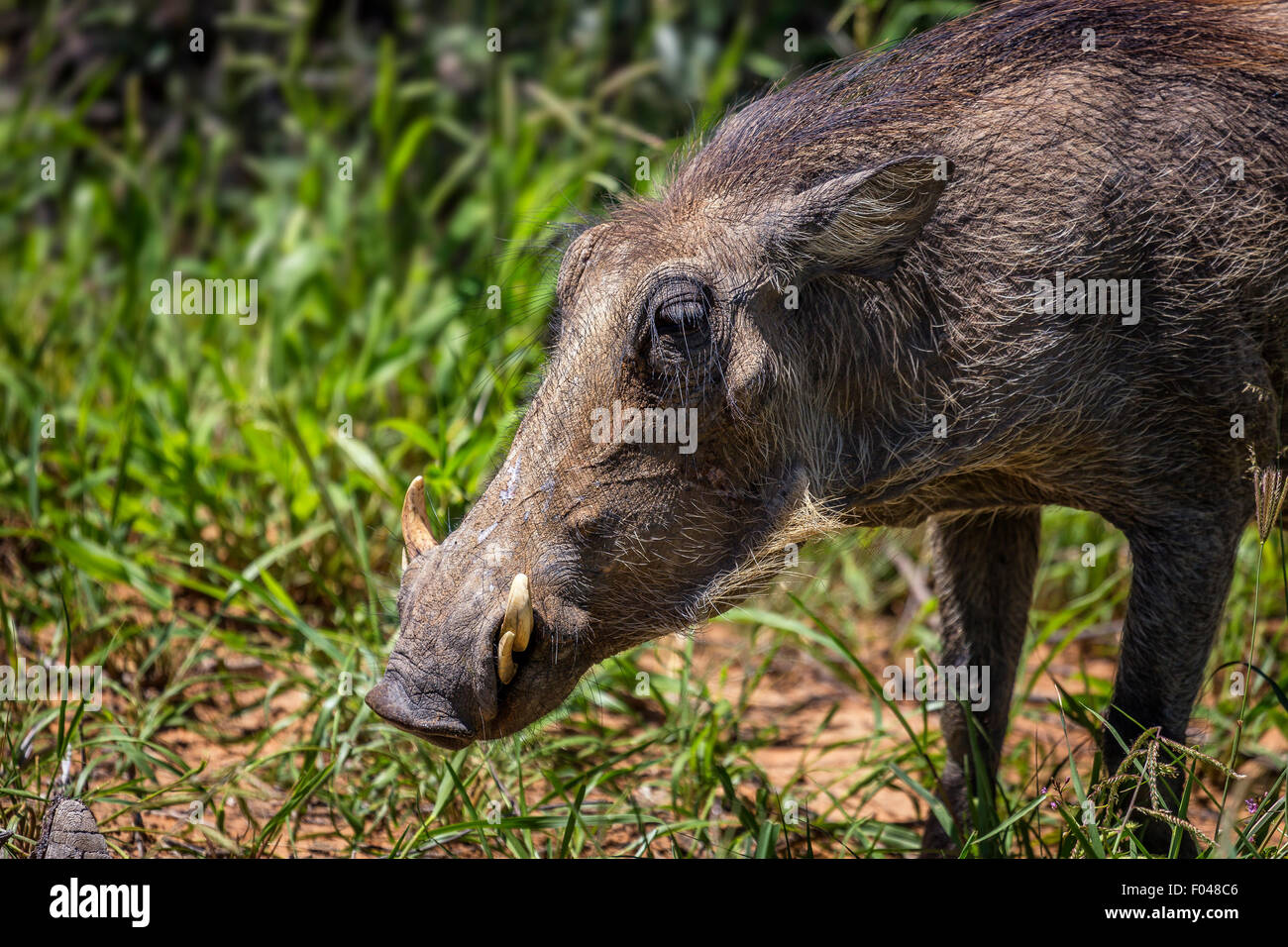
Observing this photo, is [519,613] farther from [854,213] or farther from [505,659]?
[854,213]

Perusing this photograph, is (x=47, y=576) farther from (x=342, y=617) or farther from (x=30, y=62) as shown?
(x=30, y=62)

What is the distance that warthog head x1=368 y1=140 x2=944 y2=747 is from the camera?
2361 mm

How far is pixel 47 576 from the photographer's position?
383 cm

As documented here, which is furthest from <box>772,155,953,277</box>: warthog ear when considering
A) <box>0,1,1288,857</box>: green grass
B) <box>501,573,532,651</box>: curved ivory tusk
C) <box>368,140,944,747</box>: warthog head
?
<box>501,573,532,651</box>: curved ivory tusk

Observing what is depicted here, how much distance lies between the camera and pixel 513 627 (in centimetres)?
227

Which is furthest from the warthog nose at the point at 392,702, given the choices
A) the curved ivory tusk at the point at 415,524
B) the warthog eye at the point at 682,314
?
the warthog eye at the point at 682,314

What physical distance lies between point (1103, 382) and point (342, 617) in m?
2.07

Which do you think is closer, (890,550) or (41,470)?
(41,470)

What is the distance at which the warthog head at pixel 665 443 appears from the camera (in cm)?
236

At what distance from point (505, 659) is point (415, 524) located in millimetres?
401

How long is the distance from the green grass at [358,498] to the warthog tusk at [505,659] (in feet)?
1.55

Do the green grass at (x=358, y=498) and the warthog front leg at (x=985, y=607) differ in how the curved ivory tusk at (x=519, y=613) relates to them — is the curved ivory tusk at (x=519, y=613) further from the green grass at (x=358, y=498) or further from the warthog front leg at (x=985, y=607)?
the warthog front leg at (x=985, y=607)

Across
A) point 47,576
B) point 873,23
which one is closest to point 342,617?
point 47,576


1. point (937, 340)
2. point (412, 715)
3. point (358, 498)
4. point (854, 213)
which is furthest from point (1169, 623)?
point (358, 498)
